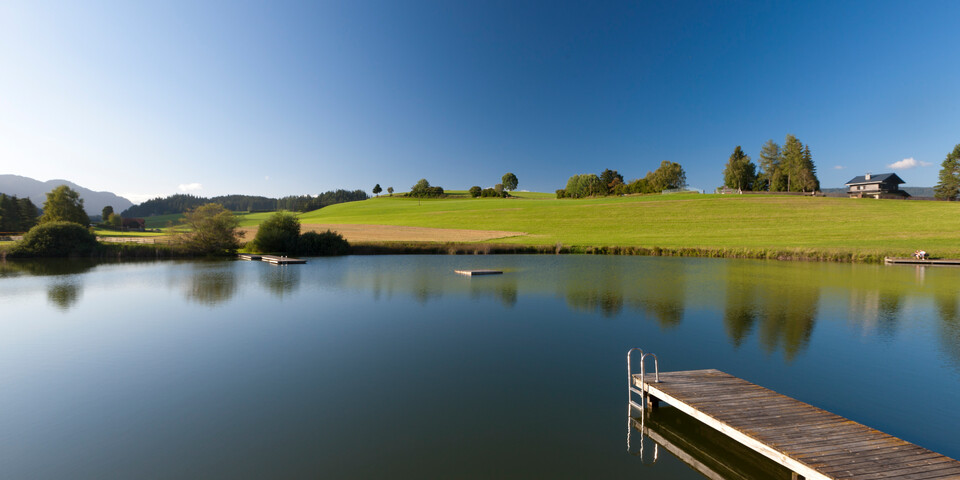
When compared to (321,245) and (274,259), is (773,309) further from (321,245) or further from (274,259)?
(321,245)

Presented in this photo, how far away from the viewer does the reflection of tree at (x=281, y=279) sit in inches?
925

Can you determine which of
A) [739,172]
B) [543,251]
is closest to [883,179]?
[739,172]

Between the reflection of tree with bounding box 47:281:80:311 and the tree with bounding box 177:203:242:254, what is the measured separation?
19.2 metres

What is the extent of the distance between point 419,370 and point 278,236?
40.6 metres

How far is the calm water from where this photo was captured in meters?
6.80

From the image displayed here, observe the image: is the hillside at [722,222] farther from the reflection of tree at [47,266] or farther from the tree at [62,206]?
the reflection of tree at [47,266]

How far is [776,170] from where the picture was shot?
83312 mm

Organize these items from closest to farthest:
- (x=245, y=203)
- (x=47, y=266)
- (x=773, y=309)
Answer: (x=773, y=309) < (x=47, y=266) < (x=245, y=203)

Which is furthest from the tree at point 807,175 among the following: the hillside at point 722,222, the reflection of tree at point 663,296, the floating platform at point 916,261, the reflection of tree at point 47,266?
the reflection of tree at point 47,266

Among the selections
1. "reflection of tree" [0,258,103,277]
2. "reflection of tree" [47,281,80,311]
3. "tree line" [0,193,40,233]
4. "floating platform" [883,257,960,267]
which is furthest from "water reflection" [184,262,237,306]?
"tree line" [0,193,40,233]

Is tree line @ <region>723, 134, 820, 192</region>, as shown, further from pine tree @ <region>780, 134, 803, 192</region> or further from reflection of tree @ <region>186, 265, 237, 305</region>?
reflection of tree @ <region>186, 265, 237, 305</region>

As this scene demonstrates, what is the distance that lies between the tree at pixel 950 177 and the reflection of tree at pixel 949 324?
73.6 metres

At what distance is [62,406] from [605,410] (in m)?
11.1

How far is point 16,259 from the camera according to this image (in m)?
38.8
